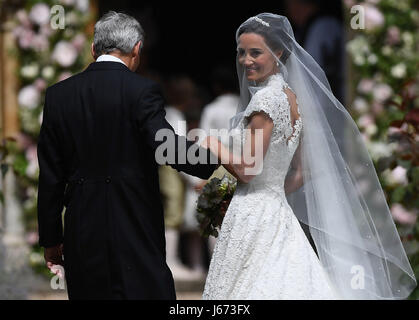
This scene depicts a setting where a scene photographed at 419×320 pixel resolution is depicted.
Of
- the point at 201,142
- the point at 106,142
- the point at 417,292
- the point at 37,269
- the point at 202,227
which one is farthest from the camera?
the point at 37,269

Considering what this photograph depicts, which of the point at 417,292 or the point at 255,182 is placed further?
the point at 417,292

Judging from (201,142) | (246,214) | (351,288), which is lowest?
(351,288)

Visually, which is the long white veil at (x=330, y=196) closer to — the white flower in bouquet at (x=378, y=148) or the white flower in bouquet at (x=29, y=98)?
the white flower in bouquet at (x=378, y=148)

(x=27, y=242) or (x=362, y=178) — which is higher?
(x=362, y=178)

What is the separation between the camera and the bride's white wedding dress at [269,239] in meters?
3.51

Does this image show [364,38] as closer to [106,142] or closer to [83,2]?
[83,2]

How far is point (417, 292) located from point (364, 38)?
3143 millimetres

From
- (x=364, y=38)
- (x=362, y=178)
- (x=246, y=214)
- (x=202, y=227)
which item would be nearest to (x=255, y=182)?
(x=246, y=214)

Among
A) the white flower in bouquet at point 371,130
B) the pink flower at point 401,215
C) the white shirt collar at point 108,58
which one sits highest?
the white shirt collar at point 108,58

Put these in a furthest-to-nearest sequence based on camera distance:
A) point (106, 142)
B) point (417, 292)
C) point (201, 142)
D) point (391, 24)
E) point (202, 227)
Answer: point (391, 24), point (417, 292), point (202, 227), point (201, 142), point (106, 142)

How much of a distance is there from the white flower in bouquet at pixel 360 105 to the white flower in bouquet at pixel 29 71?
2.78 meters

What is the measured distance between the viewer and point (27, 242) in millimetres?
6883
